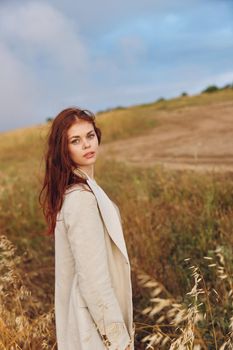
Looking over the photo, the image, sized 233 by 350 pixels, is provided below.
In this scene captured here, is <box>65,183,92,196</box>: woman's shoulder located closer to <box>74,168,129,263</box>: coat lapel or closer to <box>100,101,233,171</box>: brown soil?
<box>74,168,129,263</box>: coat lapel

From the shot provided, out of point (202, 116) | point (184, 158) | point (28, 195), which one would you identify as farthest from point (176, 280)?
point (202, 116)

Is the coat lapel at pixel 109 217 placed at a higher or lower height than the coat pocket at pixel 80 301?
higher

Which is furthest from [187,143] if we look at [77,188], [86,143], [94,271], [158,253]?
[94,271]

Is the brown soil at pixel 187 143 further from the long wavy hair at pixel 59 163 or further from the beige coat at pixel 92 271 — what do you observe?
the beige coat at pixel 92 271

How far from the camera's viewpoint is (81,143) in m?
2.54

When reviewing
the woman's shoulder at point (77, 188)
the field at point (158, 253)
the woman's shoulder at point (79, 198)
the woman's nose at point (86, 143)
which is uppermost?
the woman's nose at point (86, 143)

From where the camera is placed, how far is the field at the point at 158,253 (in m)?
3.03

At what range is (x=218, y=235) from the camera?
512cm

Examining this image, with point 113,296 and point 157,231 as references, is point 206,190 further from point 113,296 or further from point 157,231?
point 113,296

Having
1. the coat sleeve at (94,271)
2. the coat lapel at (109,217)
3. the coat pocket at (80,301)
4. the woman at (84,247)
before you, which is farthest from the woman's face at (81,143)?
the coat pocket at (80,301)

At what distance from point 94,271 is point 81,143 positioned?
2.03ft

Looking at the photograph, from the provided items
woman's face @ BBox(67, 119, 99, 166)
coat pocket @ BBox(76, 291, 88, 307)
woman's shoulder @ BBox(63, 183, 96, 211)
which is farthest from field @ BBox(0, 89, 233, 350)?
woman's face @ BBox(67, 119, 99, 166)

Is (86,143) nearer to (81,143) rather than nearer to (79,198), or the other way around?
(81,143)

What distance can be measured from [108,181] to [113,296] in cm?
586
